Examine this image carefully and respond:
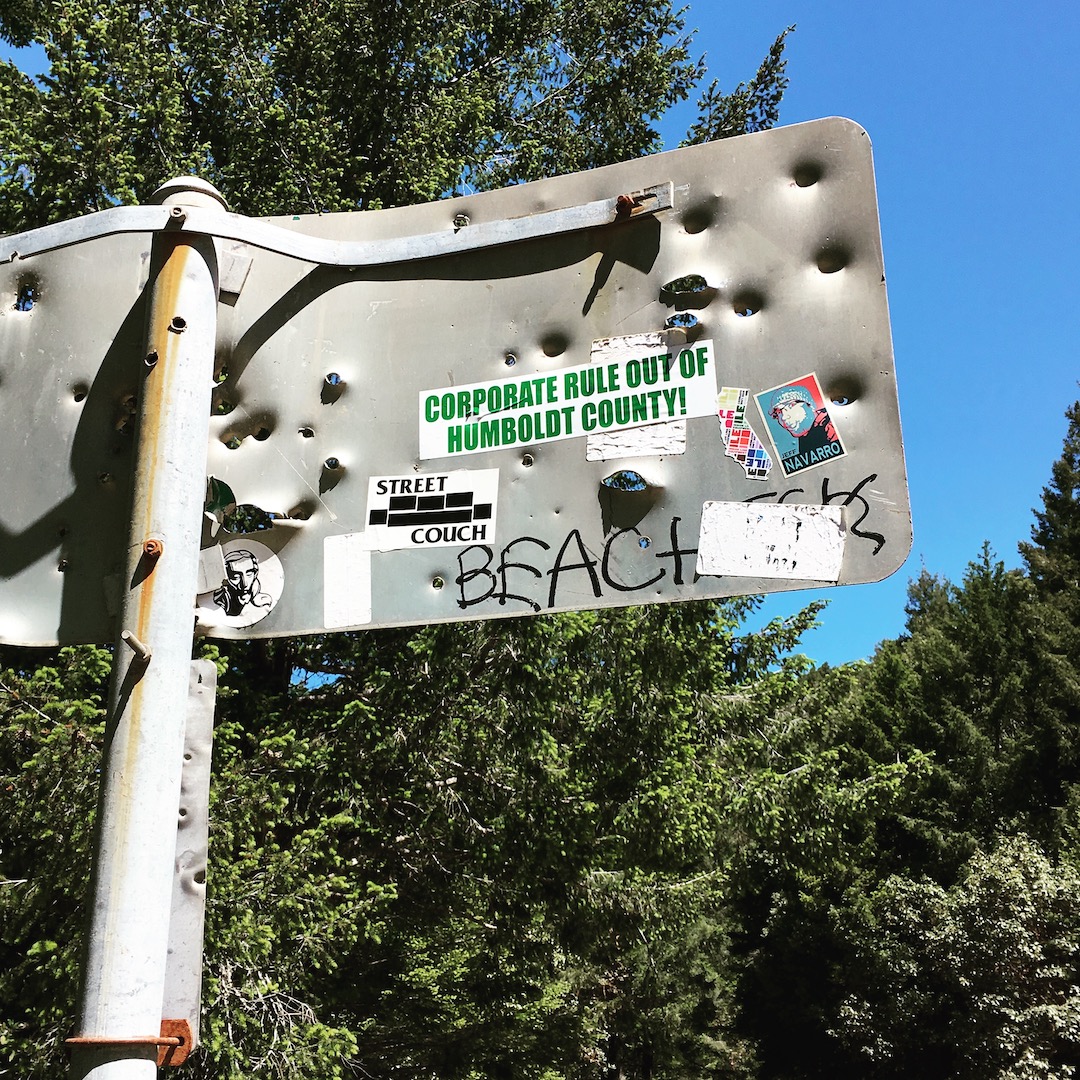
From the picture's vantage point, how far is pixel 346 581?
2215 millimetres

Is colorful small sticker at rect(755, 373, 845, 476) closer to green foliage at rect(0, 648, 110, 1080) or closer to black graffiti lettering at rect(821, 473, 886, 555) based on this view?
black graffiti lettering at rect(821, 473, 886, 555)

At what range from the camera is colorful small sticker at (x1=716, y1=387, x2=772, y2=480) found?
2.05 m

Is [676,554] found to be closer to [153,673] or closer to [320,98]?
[153,673]

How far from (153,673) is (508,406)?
846 millimetres

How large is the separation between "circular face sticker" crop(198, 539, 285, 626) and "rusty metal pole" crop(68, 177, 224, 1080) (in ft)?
0.72

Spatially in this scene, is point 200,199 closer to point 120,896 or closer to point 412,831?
point 120,896

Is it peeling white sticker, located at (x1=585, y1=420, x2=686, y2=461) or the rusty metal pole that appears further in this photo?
peeling white sticker, located at (x1=585, y1=420, x2=686, y2=461)

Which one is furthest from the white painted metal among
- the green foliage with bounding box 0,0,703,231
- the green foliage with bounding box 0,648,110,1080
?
the green foliage with bounding box 0,0,703,231

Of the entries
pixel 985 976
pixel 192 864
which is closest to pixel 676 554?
pixel 192 864

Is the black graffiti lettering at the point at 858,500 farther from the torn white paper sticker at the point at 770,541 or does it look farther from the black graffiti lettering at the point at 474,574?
the black graffiti lettering at the point at 474,574

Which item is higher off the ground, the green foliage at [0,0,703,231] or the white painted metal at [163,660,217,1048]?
the green foliage at [0,0,703,231]

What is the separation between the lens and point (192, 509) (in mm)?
2014

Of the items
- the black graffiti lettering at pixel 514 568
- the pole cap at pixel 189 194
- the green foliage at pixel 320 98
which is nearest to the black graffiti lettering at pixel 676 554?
the black graffiti lettering at pixel 514 568

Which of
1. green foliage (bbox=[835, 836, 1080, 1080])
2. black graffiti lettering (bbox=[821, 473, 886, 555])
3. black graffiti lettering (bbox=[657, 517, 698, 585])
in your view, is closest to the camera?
black graffiti lettering (bbox=[821, 473, 886, 555])
